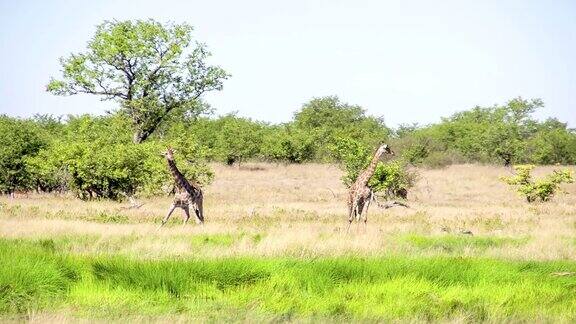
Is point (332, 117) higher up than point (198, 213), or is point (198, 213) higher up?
point (332, 117)

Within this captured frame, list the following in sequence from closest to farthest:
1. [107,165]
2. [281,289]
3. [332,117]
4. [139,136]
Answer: [281,289] → [107,165] → [139,136] → [332,117]

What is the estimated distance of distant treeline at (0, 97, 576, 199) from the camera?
98.2 ft

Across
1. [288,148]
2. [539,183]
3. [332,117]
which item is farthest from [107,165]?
[332,117]

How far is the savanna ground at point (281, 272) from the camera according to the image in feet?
29.4

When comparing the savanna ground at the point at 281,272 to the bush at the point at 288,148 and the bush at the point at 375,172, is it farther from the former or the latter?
the bush at the point at 288,148

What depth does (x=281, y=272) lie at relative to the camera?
35.1 feet

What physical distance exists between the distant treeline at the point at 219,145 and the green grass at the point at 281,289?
19371 millimetres

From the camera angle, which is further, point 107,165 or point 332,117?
point 332,117

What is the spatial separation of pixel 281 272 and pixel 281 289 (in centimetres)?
72

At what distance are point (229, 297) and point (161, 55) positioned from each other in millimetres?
28891

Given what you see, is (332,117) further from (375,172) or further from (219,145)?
(375,172)

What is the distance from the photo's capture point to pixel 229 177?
5153cm

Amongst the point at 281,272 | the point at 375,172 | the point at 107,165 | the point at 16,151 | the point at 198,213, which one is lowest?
the point at 281,272

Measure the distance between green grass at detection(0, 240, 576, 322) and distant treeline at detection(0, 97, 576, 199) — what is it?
1937 cm
